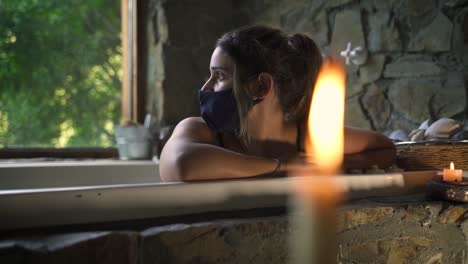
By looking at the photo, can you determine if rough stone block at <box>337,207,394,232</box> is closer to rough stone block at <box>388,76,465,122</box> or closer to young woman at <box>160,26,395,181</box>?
young woman at <box>160,26,395,181</box>

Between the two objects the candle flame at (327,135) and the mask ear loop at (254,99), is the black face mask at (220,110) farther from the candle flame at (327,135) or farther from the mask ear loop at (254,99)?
the candle flame at (327,135)

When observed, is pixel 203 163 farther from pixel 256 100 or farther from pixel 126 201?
pixel 256 100

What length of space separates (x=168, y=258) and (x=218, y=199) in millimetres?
177

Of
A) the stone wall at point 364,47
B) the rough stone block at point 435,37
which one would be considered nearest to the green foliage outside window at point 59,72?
the stone wall at point 364,47

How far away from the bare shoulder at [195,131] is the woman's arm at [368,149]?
368 millimetres

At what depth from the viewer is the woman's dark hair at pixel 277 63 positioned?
110 centimetres

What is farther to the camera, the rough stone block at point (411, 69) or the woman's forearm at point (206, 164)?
the rough stone block at point (411, 69)

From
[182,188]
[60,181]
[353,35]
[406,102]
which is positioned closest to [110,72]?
[60,181]

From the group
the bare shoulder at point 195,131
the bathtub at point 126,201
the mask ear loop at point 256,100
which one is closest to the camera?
the bathtub at point 126,201

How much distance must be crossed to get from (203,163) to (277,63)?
417mm

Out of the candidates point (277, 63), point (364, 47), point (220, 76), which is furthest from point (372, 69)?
point (220, 76)

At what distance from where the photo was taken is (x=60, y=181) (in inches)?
70.1

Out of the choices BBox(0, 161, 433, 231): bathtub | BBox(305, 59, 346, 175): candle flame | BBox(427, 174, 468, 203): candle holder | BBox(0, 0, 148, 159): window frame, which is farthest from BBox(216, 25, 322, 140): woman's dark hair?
BBox(0, 0, 148, 159): window frame

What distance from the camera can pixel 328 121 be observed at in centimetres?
28
